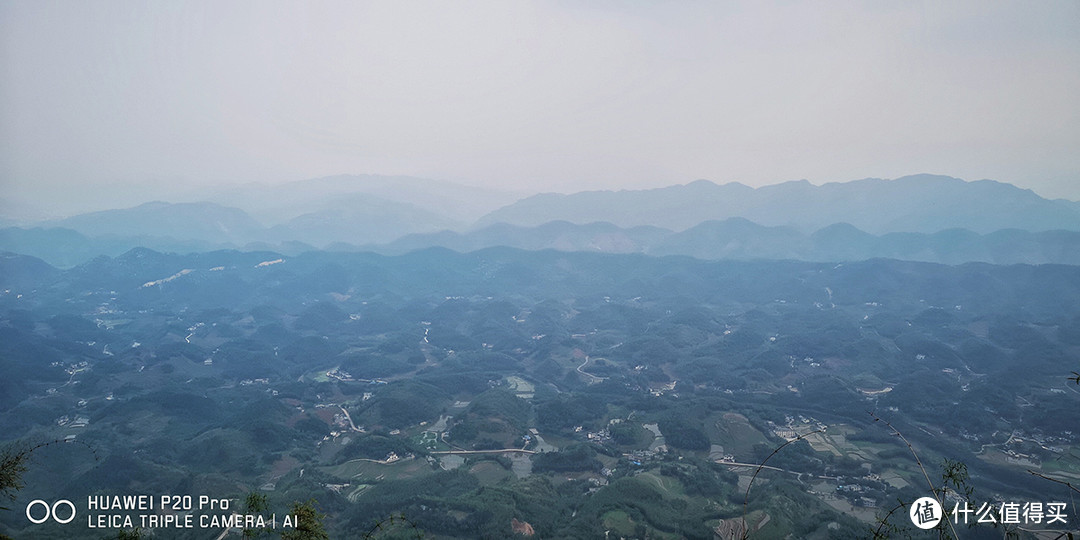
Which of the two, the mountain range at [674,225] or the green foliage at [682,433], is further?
the mountain range at [674,225]

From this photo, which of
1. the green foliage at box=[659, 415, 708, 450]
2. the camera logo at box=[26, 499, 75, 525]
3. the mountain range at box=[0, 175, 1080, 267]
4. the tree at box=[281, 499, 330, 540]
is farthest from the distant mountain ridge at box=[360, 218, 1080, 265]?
the tree at box=[281, 499, 330, 540]

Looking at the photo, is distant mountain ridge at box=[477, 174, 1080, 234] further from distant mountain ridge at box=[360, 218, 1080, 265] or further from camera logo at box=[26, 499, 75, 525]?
camera logo at box=[26, 499, 75, 525]

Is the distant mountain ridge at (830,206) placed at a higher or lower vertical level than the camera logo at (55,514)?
higher

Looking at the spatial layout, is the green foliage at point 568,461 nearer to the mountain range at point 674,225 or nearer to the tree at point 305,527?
the tree at point 305,527

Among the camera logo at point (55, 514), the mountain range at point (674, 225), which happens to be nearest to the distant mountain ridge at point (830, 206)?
the mountain range at point (674, 225)

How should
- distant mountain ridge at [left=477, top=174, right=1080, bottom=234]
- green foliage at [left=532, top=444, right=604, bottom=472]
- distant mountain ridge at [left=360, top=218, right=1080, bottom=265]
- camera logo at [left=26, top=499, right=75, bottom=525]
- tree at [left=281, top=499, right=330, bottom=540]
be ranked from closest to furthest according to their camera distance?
tree at [left=281, top=499, right=330, bottom=540], camera logo at [left=26, top=499, right=75, bottom=525], green foliage at [left=532, top=444, right=604, bottom=472], distant mountain ridge at [left=360, top=218, right=1080, bottom=265], distant mountain ridge at [left=477, top=174, right=1080, bottom=234]

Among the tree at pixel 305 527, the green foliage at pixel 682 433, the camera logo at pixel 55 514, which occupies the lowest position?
the green foliage at pixel 682 433

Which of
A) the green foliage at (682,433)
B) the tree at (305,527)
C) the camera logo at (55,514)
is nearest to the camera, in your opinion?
the tree at (305,527)

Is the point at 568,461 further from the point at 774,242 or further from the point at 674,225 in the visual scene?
the point at 674,225

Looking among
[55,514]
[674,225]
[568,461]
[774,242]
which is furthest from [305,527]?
[674,225]

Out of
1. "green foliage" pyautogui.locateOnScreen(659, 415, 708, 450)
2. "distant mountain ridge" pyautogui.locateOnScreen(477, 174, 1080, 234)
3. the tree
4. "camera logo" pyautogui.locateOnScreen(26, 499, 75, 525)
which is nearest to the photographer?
the tree
